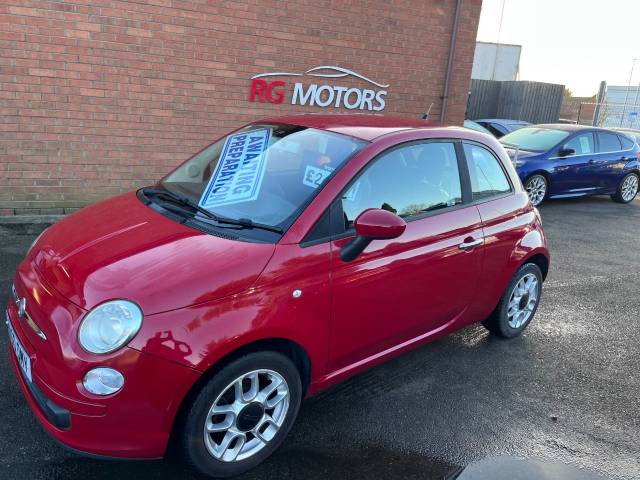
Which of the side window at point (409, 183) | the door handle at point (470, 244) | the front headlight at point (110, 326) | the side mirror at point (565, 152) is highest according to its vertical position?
the side window at point (409, 183)

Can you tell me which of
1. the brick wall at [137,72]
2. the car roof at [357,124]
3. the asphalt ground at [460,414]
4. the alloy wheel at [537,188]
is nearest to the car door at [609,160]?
the alloy wheel at [537,188]

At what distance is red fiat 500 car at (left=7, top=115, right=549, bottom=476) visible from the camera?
2.26 m

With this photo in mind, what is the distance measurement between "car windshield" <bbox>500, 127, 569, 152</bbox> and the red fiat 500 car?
269 inches

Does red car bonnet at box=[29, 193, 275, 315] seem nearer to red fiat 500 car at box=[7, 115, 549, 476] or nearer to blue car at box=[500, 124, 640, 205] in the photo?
red fiat 500 car at box=[7, 115, 549, 476]

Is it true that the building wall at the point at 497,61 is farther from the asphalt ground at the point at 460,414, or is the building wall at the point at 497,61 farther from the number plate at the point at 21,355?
the number plate at the point at 21,355

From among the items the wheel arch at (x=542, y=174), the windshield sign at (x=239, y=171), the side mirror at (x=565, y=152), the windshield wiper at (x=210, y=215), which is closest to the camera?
the windshield wiper at (x=210, y=215)

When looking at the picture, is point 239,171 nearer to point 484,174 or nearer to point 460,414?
point 484,174

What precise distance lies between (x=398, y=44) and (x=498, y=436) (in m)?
6.20

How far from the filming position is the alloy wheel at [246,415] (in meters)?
2.50

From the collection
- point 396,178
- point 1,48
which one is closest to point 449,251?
point 396,178

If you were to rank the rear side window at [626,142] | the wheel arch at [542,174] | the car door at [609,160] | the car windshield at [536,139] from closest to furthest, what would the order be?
the wheel arch at [542,174]
the car windshield at [536,139]
the car door at [609,160]
the rear side window at [626,142]

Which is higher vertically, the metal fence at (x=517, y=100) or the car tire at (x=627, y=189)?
the metal fence at (x=517, y=100)

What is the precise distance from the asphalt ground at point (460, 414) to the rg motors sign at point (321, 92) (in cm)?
385

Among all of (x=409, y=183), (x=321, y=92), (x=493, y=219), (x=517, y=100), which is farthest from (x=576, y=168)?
(x=517, y=100)
